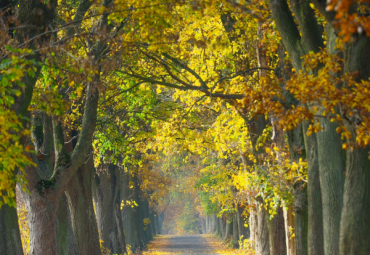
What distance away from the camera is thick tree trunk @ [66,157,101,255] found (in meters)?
13.6

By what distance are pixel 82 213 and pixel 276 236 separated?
19.2 feet

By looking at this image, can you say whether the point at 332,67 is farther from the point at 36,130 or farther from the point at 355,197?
A: the point at 36,130

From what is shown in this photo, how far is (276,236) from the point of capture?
47.0 feet

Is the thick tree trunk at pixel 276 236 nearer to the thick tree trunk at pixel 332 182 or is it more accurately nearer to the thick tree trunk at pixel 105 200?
the thick tree trunk at pixel 332 182

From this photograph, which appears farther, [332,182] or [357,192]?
[332,182]

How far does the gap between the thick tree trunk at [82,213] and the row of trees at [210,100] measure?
32mm

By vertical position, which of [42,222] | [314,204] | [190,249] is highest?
[314,204]

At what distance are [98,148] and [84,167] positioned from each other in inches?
138

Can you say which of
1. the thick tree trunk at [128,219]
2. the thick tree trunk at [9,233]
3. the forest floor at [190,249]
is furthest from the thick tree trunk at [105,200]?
the thick tree trunk at [9,233]

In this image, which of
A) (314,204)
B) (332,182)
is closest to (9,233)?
(314,204)

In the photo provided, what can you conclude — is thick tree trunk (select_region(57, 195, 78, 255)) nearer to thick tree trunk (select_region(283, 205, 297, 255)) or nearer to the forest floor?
thick tree trunk (select_region(283, 205, 297, 255))

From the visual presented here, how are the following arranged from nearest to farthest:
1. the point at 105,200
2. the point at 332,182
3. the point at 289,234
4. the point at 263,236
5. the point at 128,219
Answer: the point at 332,182 → the point at 289,234 → the point at 263,236 → the point at 105,200 → the point at 128,219

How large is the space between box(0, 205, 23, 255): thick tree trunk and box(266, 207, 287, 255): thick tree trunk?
7721mm

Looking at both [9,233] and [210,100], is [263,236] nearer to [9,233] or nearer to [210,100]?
[210,100]
